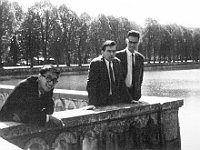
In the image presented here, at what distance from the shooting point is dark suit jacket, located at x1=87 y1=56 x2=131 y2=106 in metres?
5.99

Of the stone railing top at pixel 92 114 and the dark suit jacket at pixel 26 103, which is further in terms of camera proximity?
the dark suit jacket at pixel 26 103

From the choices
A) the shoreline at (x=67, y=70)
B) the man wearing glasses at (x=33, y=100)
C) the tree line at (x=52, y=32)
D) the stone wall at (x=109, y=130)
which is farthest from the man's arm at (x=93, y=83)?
the tree line at (x=52, y=32)

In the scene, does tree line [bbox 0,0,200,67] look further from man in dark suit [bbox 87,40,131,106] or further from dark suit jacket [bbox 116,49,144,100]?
Result: man in dark suit [bbox 87,40,131,106]

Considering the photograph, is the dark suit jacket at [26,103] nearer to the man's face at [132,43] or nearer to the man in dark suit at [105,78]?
the man in dark suit at [105,78]

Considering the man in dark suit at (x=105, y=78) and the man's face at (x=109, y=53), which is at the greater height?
the man's face at (x=109, y=53)

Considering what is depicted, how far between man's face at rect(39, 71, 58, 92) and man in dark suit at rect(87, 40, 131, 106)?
1654 millimetres

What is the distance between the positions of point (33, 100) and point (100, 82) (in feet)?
6.20

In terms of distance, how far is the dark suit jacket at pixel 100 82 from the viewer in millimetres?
5992

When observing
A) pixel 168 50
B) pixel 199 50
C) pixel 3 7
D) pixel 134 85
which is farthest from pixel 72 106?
pixel 199 50

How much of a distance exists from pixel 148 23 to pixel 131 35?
70.4 metres

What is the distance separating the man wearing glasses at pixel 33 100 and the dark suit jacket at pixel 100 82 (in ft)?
5.29

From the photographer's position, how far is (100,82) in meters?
6.06

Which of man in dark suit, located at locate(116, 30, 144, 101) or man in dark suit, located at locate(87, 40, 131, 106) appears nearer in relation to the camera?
man in dark suit, located at locate(87, 40, 131, 106)

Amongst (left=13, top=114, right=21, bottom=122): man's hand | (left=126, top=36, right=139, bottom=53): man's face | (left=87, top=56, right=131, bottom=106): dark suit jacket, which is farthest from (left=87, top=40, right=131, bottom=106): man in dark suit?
(left=13, top=114, right=21, bottom=122): man's hand
